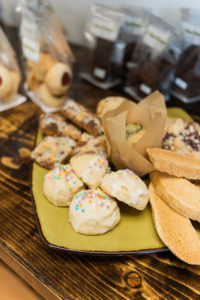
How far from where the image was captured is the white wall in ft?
5.73

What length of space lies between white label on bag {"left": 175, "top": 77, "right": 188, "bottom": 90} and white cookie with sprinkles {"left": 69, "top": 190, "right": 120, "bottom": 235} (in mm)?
1063

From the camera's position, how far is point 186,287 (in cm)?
79

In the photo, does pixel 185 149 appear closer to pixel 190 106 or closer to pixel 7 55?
pixel 190 106

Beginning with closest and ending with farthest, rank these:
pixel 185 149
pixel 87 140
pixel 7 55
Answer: pixel 185 149 → pixel 87 140 → pixel 7 55

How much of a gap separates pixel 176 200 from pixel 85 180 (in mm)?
307

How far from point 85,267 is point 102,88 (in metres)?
1.27

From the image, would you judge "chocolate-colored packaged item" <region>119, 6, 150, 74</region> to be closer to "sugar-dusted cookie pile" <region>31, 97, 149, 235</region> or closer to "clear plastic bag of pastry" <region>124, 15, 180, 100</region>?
"clear plastic bag of pastry" <region>124, 15, 180, 100</region>

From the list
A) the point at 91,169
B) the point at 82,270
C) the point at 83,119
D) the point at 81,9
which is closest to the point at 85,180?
the point at 91,169

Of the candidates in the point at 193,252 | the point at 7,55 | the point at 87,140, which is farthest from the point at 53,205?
the point at 7,55

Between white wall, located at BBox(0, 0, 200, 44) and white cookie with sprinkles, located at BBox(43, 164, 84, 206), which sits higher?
white wall, located at BBox(0, 0, 200, 44)

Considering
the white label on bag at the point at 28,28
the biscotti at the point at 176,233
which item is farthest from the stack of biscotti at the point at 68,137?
the white label on bag at the point at 28,28

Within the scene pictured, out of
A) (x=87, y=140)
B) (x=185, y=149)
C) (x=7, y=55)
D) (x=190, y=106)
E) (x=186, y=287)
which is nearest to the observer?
(x=186, y=287)

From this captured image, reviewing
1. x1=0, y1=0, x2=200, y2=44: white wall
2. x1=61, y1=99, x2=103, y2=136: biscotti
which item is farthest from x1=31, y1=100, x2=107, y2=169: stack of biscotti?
x1=0, y1=0, x2=200, y2=44: white wall

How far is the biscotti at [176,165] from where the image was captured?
0.92 metres
